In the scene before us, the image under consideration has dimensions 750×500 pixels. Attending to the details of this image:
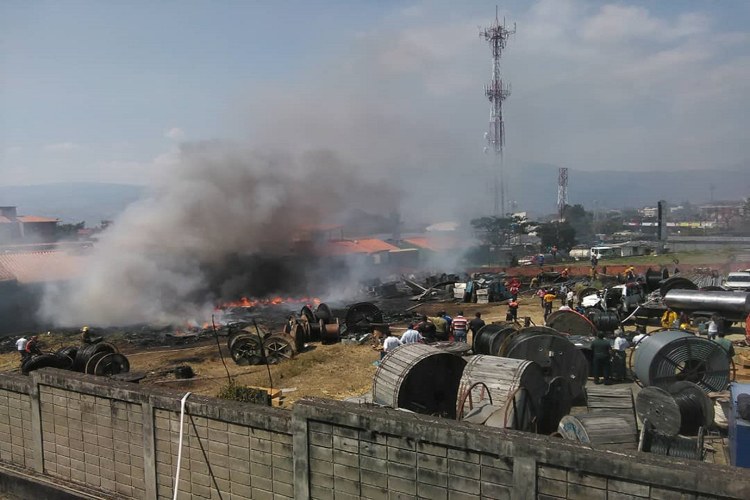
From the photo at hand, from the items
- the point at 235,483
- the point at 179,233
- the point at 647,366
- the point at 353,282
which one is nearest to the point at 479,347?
the point at 647,366

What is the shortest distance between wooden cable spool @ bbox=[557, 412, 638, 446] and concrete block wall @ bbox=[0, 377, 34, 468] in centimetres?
609

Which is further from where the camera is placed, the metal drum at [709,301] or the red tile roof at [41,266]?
the red tile roof at [41,266]

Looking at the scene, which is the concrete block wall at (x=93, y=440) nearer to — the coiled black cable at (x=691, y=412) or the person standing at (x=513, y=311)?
the coiled black cable at (x=691, y=412)

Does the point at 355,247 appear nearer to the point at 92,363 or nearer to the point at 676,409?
the point at 92,363

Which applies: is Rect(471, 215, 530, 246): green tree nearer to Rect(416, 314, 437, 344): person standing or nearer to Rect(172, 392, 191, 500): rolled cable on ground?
Rect(416, 314, 437, 344): person standing

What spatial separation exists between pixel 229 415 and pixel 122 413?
1.41 m

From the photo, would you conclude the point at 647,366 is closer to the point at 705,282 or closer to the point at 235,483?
the point at 235,483

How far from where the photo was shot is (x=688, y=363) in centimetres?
1041

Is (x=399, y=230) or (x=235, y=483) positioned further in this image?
(x=399, y=230)

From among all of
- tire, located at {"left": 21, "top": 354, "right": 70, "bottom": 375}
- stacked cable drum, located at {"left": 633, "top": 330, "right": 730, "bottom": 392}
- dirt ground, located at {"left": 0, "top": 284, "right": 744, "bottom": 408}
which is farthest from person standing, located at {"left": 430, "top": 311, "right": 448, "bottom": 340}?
tire, located at {"left": 21, "top": 354, "right": 70, "bottom": 375}

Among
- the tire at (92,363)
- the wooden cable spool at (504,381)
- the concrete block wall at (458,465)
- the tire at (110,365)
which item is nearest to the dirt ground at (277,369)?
the tire at (110,365)

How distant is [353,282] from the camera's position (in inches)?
1570

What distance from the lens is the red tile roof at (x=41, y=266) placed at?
97.7ft

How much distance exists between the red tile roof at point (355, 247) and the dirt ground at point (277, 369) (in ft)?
70.4
